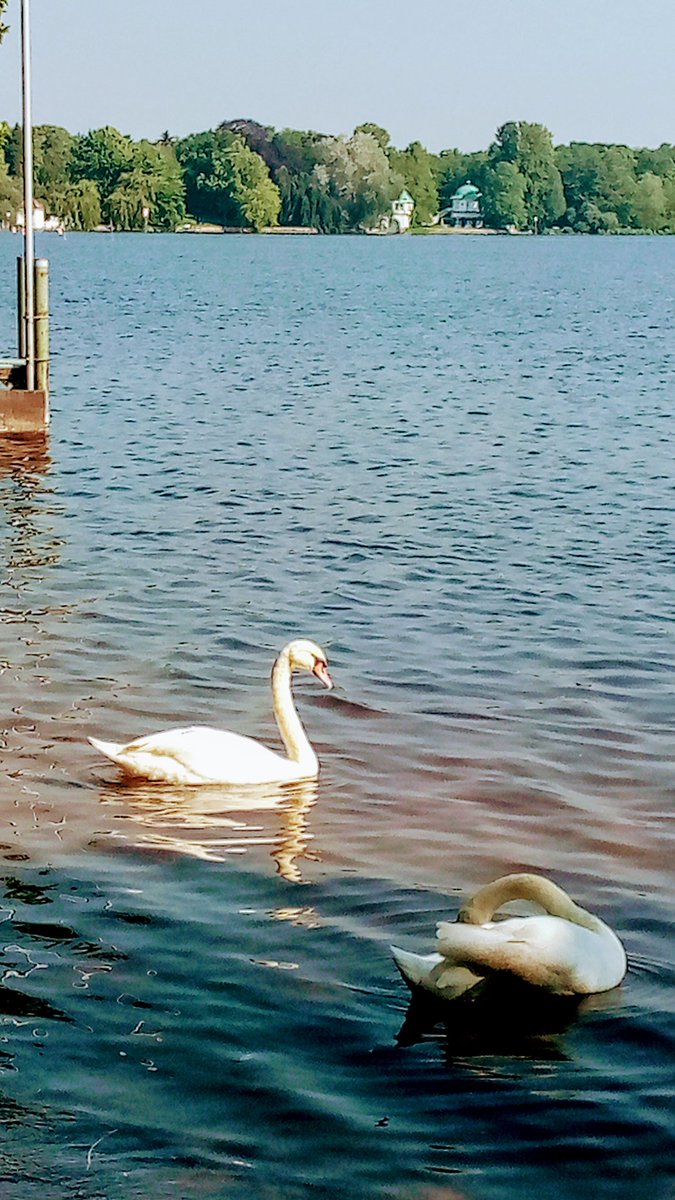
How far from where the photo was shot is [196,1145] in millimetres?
5902

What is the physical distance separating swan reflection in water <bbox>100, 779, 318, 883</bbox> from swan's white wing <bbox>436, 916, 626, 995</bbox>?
1781 millimetres

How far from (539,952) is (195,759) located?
3.42 metres

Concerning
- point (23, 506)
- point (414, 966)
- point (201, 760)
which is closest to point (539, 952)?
point (414, 966)

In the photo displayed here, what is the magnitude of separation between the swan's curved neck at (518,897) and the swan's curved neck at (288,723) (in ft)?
10.2

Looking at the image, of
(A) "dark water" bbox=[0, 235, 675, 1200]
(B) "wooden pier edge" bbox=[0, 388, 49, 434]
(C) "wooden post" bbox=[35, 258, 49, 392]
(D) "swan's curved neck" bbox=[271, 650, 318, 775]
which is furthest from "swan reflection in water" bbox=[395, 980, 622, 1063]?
(B) "wooden pier edge" bbox=[0, 388, 49, 434]

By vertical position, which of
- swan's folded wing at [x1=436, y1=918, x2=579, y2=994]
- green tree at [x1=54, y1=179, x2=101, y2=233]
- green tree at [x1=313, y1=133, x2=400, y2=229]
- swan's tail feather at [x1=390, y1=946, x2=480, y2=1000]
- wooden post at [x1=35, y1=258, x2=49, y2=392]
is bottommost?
swan's tail feather at [x1=390, y1=946, x2=480, y2=1000]

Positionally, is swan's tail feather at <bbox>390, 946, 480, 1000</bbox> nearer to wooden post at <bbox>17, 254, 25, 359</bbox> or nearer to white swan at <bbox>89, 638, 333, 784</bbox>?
white swan at <bbox>89, 638, 333, 784</bbox>

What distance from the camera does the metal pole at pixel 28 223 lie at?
86.3 feet

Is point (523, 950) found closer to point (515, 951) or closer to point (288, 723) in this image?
point (515, 951)

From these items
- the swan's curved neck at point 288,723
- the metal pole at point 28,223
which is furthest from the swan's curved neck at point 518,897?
the metal pole at point 28,223

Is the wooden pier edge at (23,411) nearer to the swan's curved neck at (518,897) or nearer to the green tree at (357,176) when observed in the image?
the swan's curved neck at (518,897)

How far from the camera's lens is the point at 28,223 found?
26.6 meters

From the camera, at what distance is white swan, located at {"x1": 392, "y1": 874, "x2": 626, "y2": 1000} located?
680 centimetres

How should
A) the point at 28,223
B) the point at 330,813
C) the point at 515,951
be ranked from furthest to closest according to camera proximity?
the point at 28,223, the point at 330,813, the point at 515,951
